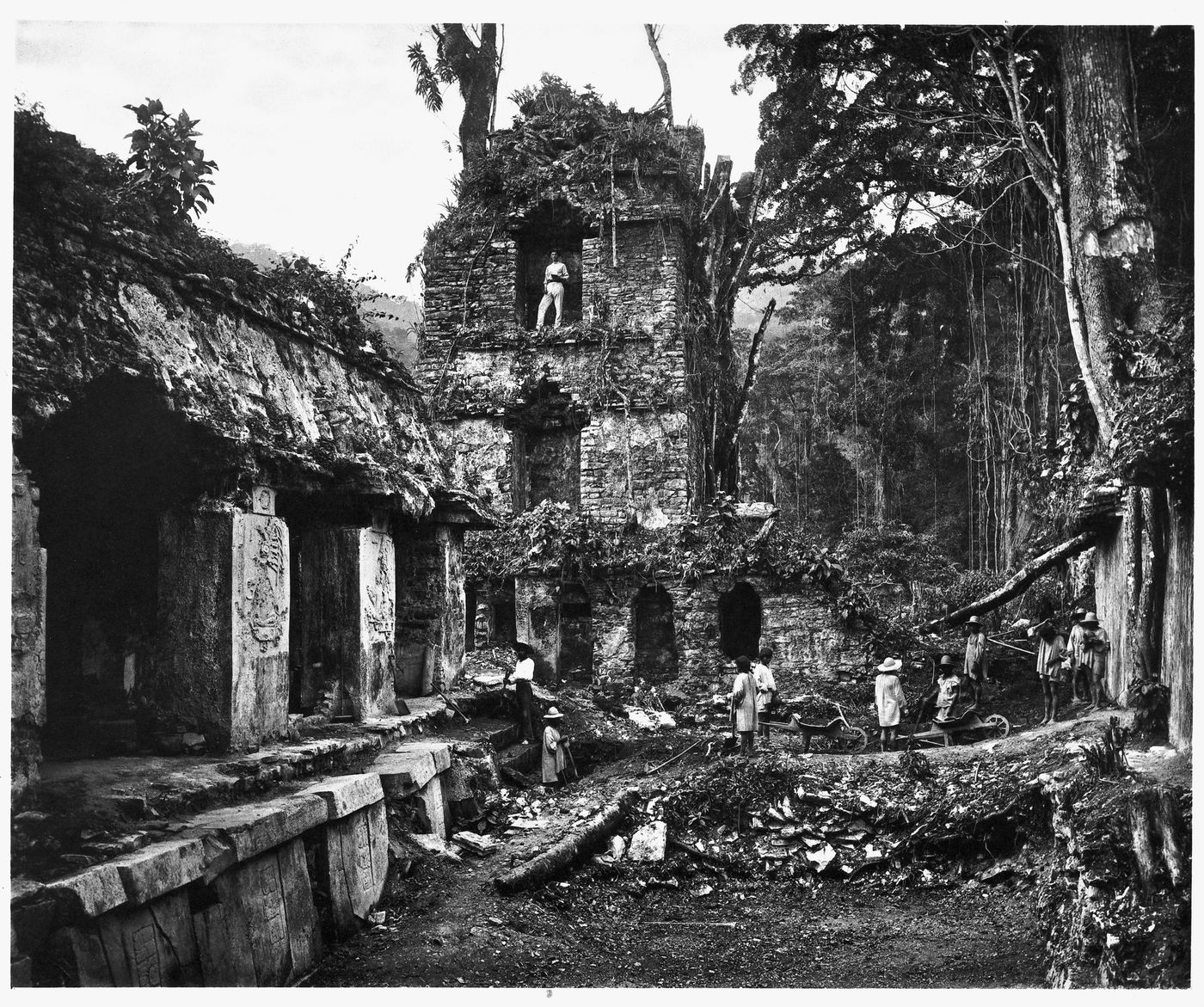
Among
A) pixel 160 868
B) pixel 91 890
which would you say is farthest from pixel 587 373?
pixel 91 890

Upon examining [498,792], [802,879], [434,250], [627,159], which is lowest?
[802,879]

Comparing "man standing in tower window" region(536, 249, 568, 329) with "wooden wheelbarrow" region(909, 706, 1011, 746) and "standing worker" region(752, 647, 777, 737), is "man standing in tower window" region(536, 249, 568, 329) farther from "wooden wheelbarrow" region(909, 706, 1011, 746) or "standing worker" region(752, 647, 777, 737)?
"wooden wheelbarrow" region(909, 706, 1011, 746)

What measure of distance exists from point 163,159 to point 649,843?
6.45 m

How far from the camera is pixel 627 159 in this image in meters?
18.2

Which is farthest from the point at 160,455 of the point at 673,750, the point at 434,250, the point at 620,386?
the point at 434,250

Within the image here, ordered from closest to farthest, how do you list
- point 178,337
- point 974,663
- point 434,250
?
point 178,337, point 974,663, point 434,250

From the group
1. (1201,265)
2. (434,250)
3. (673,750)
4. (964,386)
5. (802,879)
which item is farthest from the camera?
(964,386)

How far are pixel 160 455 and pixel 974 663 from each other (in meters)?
10.8

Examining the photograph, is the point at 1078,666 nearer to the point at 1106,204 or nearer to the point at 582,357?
the point at 1106,204

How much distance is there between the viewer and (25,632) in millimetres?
4520

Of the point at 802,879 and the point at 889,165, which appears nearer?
the point at 802,879

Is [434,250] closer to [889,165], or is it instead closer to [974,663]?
[889,165]

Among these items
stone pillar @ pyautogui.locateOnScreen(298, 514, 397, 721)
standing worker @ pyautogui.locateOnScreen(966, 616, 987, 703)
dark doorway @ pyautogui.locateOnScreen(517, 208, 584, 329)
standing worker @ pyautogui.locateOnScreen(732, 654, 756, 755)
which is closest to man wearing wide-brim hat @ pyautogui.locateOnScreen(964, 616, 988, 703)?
standing worker @ pyautogui.locateOnScreen(966, 616, 987, 703)

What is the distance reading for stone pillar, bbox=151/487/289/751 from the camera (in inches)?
243
